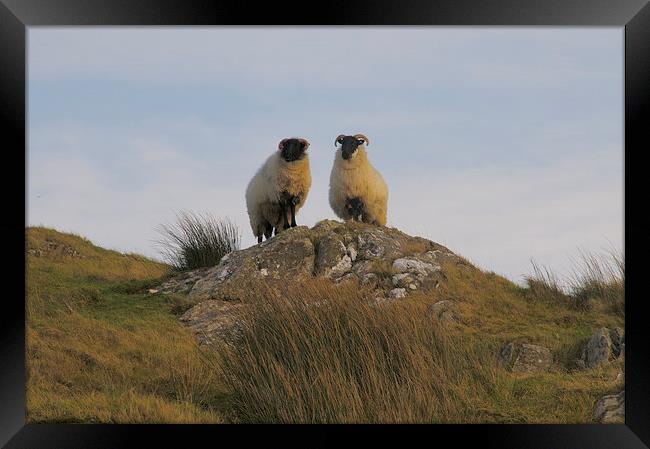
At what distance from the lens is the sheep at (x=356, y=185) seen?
32.9 feet

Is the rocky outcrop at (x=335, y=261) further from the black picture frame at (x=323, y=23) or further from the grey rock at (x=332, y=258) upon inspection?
the black picture frame at (x=323, y=23)

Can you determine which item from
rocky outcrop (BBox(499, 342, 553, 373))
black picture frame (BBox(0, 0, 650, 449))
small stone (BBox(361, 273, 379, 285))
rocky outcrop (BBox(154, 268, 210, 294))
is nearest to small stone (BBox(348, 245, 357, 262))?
small stone (BBox(361, 273, 379, 285))

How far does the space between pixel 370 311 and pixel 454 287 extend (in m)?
4.47

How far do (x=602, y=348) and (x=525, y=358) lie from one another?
0.80m

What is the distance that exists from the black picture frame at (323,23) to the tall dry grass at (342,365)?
19.0 inches

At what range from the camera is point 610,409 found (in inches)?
214

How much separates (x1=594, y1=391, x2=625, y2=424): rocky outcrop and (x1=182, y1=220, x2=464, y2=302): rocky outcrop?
352cm

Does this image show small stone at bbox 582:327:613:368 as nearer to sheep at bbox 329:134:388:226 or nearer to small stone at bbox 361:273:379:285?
small stone at bbox 361:273:379:285

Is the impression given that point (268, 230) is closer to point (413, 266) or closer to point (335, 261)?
point (335, 261)

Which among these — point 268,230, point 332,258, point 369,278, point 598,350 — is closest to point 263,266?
point 332,258

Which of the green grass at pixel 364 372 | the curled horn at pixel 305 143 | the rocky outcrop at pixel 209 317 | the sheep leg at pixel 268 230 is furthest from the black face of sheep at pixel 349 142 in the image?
the green grass at pixel 364 372

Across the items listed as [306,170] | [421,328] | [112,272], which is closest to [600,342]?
[421,328]

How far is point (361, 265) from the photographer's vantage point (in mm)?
9273

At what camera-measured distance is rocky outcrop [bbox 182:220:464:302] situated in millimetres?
9125
